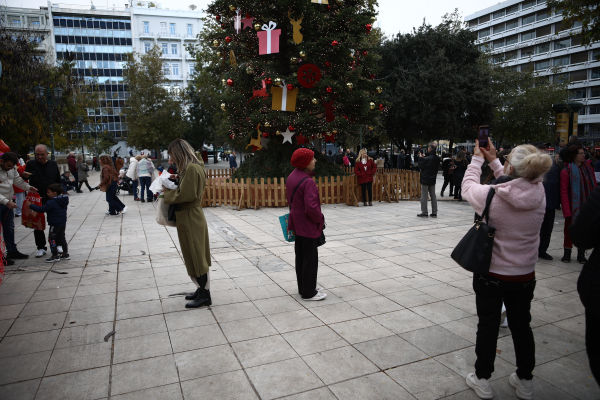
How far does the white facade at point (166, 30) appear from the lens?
6712 centimetres

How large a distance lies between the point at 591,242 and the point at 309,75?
1033 cm

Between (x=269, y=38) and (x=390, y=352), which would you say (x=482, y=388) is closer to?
(x=390, y=352)

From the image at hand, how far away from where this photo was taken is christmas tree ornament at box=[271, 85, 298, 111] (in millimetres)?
12156

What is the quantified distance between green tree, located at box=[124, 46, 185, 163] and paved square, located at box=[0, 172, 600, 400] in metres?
28.3

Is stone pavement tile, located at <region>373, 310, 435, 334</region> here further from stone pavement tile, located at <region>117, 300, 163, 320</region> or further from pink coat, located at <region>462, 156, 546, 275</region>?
stone pavement tile, located at <region>117, 300, 163, 320</region>

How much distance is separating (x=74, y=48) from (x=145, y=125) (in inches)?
1782

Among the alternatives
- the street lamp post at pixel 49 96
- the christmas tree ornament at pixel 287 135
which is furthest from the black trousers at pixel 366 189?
the street lamp post at pixel 49 96

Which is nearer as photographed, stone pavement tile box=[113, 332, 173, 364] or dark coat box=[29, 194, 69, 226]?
stone pavement tile box=[113, 332, 173, 364]

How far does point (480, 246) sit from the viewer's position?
9.30ft

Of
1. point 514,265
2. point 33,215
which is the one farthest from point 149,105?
point 514,265

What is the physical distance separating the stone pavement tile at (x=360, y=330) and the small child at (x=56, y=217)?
207 inches

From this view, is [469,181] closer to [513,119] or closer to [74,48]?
[513,119]

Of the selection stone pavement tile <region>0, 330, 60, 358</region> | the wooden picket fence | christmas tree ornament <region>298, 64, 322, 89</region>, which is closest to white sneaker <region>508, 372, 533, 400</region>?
stone pavement tile <region>0, 330, 60, 358</region>

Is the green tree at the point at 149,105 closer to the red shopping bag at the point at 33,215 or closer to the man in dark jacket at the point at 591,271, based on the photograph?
the red shopping bag at the point at 33,215
